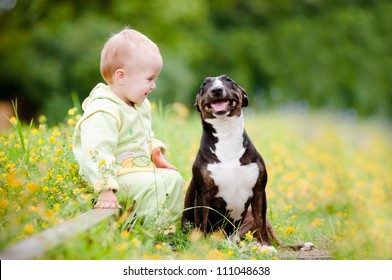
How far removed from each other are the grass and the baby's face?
699 mm

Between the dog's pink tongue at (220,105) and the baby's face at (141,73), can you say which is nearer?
the dog's pink tongue at (220,105)

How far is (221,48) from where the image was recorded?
79.0 ft

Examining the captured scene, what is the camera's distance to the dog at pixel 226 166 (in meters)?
3.81

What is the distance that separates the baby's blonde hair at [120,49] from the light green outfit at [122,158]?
0.16 m

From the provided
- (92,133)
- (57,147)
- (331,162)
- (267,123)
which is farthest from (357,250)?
(267,123)

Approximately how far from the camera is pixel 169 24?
20078mm

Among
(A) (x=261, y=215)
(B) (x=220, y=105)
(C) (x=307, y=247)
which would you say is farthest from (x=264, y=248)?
(B) (x=220, y=105)

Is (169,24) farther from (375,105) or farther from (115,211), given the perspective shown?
(115,211)

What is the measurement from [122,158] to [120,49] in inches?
28.3

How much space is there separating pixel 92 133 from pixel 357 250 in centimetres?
181

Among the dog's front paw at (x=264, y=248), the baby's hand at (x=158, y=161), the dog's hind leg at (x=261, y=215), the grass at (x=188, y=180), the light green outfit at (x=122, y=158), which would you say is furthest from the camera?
the baby's hand at (x=158, y=161)

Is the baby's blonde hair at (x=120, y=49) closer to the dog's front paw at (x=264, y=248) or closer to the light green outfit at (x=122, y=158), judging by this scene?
the light green outfit at (x=122, y=158)

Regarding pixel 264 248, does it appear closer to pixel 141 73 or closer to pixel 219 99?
pixel 219 99

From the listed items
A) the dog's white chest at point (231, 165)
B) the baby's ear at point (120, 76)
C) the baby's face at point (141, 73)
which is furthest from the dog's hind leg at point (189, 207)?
the baby's ear at point (120, 76)
